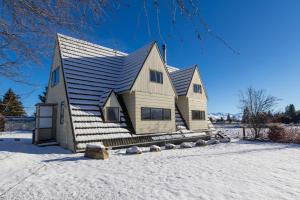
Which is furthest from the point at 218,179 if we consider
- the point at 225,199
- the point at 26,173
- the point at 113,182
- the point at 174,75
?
the point at 174,75

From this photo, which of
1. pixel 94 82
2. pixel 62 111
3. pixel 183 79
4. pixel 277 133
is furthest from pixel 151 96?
pixel 277 133

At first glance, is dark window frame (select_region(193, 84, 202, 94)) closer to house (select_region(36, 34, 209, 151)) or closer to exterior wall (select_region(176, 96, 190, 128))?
exterior wall (select_region(176, 96, 190, 128))

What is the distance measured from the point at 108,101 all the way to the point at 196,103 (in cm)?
939

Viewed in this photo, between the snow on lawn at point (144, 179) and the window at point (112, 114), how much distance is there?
467 cm

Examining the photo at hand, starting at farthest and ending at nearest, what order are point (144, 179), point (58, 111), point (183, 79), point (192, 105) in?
point (183, 79) < point (192, 105) < point (58, 111) < point (144, 179)

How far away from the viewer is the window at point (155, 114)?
14.6m

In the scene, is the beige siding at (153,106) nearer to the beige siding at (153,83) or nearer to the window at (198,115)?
the beige siding at (153,83)

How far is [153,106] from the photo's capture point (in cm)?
1508

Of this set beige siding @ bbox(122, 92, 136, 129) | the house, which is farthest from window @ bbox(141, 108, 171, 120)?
beige siding @ bbox(122, 92, 136, 129)

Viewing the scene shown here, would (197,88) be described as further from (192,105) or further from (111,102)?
(111,102)

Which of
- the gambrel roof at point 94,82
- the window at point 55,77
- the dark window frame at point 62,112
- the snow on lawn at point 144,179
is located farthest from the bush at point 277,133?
the window at point 55,77

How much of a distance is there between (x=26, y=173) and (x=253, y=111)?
71.3 ft

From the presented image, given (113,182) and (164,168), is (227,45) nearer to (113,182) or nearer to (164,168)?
(113,182)

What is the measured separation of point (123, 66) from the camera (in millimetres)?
17234
